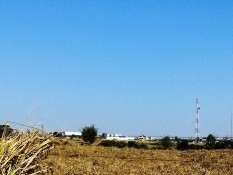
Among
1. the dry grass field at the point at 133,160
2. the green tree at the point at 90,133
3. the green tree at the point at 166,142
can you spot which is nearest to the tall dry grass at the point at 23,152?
the dry grass field at the point at 133,160

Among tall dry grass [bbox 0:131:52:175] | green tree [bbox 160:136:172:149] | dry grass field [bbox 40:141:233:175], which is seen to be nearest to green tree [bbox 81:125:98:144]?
green tree [bbox 160:136:172:149]

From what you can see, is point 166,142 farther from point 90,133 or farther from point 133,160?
point 133,160

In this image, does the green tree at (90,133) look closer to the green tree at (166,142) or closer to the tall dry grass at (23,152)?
the green tree at (166,142)

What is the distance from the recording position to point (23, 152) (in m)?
7.40

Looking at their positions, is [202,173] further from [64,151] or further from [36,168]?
[64,151]

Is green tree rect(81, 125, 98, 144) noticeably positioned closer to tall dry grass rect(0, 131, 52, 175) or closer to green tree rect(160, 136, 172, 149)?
green tree rect(160, 136, 172, 149)

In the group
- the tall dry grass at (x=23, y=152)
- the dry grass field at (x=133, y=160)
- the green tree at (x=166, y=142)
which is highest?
the green tree at (x=166, y=142)

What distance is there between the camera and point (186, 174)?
611 inches

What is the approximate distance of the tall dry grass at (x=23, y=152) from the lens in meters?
6.73

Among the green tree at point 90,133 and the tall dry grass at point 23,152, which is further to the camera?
the green tree at point 90,133

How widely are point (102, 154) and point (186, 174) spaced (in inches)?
409

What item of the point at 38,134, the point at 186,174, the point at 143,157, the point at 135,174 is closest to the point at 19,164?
the point at 38,134

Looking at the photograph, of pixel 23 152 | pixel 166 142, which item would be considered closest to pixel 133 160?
pixel 23 152

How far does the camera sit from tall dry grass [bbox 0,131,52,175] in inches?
265
